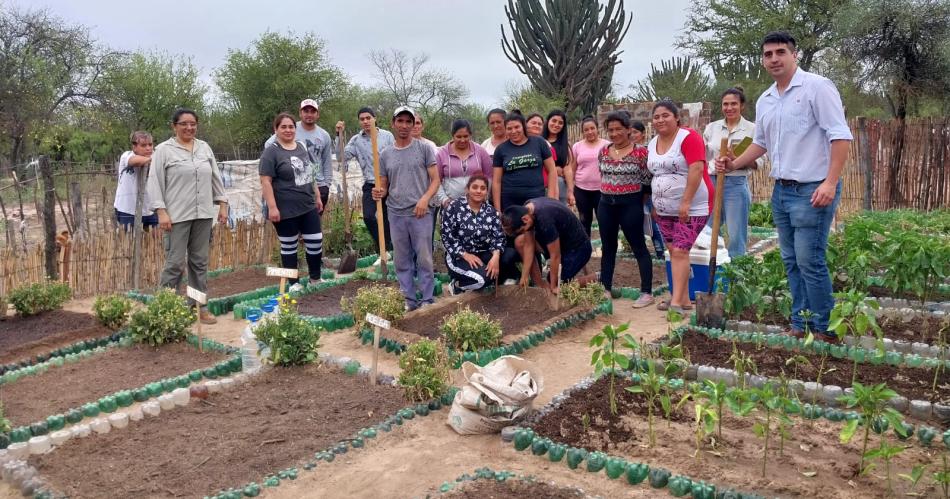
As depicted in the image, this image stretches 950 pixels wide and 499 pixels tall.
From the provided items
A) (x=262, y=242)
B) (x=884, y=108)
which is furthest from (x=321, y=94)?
(x=884, y=108)

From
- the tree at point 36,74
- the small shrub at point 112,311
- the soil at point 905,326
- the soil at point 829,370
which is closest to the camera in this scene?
the soil at point 829,370

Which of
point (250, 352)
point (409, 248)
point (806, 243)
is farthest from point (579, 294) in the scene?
point (250, 352)

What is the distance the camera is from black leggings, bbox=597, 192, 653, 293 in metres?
5.89

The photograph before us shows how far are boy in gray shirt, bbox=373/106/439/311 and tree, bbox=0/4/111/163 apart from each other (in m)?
15.1

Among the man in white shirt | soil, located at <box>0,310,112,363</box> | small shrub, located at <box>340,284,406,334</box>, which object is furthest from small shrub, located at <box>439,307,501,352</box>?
the man in white shirt

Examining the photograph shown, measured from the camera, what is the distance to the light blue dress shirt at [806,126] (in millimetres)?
4273

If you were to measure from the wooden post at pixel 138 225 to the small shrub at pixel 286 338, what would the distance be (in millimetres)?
3107

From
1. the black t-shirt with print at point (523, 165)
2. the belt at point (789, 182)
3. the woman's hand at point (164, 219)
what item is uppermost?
the black t-shirt with print at point (523, 165)

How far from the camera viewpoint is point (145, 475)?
3352mm

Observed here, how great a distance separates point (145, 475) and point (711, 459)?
257 cm

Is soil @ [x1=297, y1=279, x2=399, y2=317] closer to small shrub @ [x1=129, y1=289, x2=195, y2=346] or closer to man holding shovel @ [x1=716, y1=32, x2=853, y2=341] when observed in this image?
small shrub @ [x1=129, y1=289, x2=195, y2=346]

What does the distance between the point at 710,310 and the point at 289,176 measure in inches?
148

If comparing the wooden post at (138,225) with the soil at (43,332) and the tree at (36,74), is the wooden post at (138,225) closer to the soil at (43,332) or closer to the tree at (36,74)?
the soil at (43,332)

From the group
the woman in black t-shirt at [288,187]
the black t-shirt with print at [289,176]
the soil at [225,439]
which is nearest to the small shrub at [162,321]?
the soil at [225,439]
